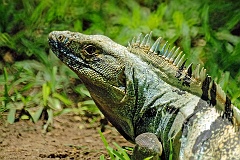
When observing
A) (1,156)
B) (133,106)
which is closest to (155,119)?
(133,106)

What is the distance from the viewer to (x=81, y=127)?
483 centimetres

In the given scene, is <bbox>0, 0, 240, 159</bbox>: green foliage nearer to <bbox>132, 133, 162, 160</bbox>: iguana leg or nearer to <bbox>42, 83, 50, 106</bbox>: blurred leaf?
<bbox>42, 83, 50, 106</bbox>: blurred leaf

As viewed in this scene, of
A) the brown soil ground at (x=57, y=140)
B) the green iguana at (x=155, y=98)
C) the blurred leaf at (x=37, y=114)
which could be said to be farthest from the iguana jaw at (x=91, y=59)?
the blurred leaf at (x=37, y=114)

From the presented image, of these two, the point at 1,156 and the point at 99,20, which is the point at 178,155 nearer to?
the point at 1,156

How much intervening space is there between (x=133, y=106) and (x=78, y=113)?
1457 mm

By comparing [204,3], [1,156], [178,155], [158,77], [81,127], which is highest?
[204,3]

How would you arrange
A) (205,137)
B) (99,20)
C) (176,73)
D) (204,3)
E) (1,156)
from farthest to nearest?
(204,3), (99,20), (1,156), (176,73), (205,137)

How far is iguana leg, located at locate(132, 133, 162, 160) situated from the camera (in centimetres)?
342

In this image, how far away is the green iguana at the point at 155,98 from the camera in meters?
3.36

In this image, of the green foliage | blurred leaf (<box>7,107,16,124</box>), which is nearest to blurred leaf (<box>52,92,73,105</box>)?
the green foliage

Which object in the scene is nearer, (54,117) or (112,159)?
(112,159)

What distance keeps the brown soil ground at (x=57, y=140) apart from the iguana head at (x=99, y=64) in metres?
0.64

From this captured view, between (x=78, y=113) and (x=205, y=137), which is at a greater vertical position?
(x=205, y=137)

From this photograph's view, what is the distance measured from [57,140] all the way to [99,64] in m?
1.11
